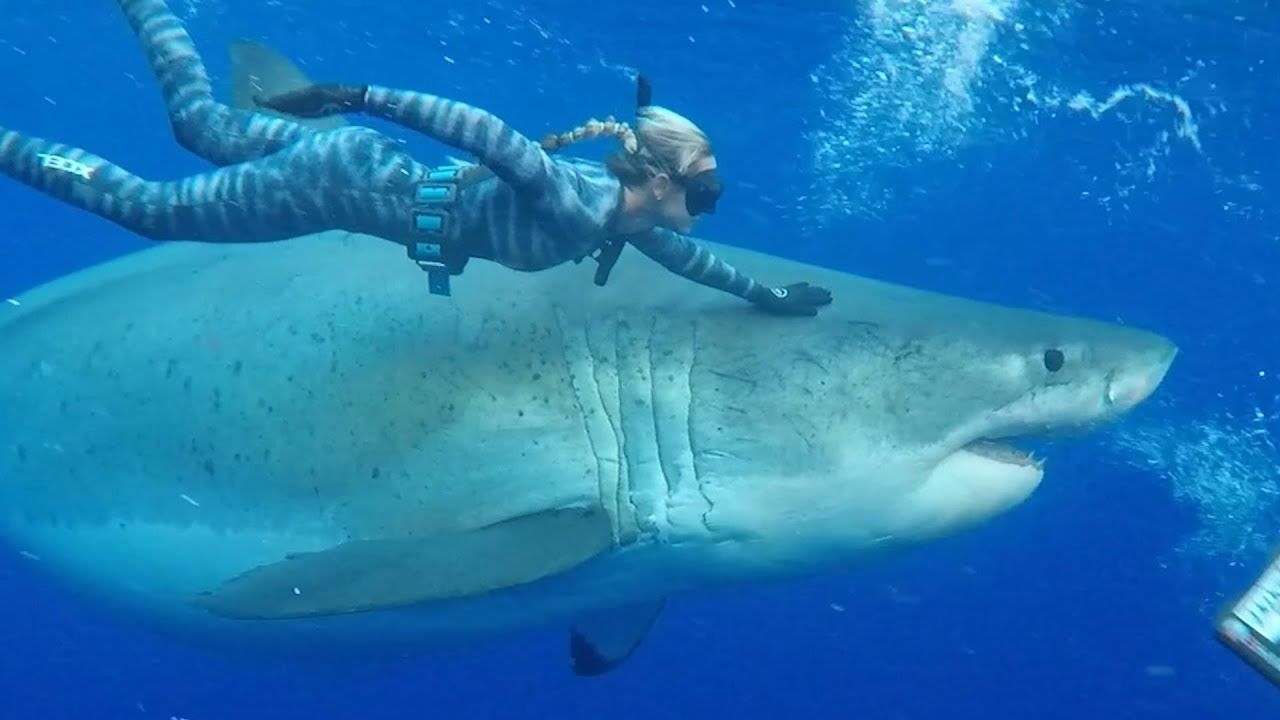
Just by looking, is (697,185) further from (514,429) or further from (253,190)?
(253,190)

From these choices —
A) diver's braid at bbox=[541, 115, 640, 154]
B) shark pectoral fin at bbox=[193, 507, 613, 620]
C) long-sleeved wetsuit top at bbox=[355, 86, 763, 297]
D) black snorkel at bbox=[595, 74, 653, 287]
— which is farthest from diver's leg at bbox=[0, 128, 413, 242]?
shark pectoral fin at bbox=[193, 507, 613, 620]

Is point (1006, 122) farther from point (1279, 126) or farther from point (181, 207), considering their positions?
point (181, 207)

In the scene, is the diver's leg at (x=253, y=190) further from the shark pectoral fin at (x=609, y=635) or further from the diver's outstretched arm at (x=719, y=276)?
the shark pectoral fin at (x=609, y=635)

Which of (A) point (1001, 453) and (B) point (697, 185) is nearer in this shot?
(B) point (697, 185)

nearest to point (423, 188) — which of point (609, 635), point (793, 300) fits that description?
point (793, 300)

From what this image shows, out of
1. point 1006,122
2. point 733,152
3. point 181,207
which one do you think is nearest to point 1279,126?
point 1006,122

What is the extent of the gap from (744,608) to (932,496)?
26.7 feet

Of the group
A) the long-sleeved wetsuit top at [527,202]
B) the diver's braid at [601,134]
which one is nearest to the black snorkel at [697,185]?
the diver's braid at [601,134]

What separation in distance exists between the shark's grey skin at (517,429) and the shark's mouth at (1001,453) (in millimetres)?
13

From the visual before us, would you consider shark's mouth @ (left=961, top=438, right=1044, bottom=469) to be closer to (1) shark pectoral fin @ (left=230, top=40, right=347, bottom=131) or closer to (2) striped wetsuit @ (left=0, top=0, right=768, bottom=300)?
(2) striped wetsuit @ (left=0, top=0, right=768, bottom=300)

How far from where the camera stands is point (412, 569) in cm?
410

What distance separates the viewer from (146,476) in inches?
196

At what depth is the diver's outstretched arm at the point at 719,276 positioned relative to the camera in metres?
4.62

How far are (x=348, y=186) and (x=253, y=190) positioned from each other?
47 cm
